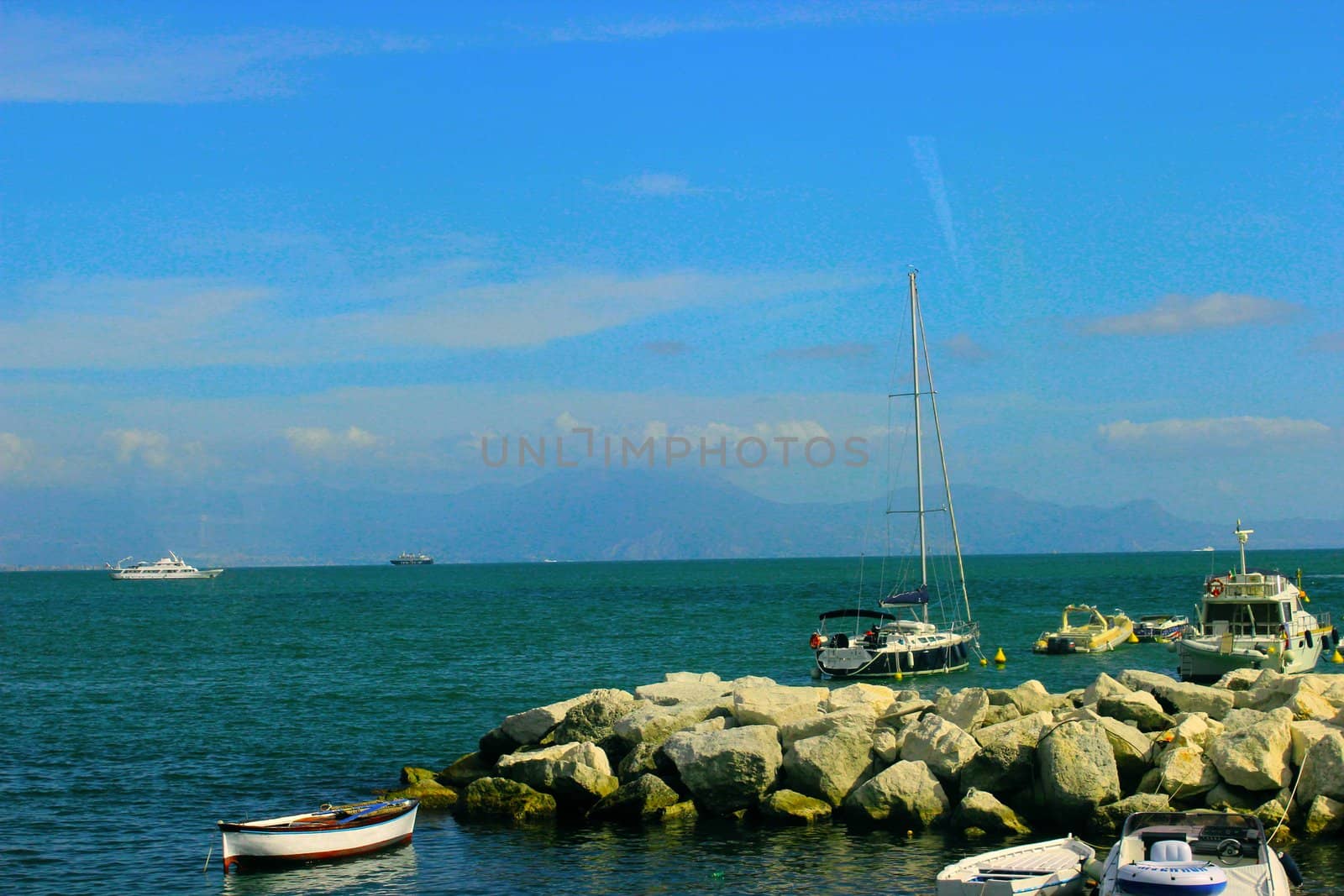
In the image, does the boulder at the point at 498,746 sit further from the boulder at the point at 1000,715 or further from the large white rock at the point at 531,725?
the boulder at the point at 1000,715

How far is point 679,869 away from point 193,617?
326 ft

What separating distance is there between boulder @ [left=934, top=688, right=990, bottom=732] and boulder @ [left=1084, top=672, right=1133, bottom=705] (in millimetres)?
2542

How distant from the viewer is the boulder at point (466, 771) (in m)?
28.6

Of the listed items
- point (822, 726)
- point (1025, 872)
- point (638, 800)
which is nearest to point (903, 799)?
point (822, 726)

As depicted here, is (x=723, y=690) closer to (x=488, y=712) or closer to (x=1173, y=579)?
(x=488, y=712)

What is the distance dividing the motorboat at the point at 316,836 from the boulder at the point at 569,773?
2922mm

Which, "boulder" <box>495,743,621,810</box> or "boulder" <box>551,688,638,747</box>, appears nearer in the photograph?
"boulder" <box>495,743,621,810</box>

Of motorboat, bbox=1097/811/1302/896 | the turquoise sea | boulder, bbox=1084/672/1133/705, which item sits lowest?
the turquoise sea

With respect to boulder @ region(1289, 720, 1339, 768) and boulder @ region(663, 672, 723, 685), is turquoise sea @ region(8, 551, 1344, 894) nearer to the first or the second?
boulder @ region(1289, 720, 1339, 768)

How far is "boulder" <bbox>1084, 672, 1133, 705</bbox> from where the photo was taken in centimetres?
2791

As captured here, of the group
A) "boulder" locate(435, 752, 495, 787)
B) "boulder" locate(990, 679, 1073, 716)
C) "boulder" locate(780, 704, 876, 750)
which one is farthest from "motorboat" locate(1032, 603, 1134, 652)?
"boulder" locate(435, 752, 495, 787)

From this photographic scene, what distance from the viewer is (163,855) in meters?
24.1

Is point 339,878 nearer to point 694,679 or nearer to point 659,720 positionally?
point 659,720

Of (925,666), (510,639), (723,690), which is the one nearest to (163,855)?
(723,690)
